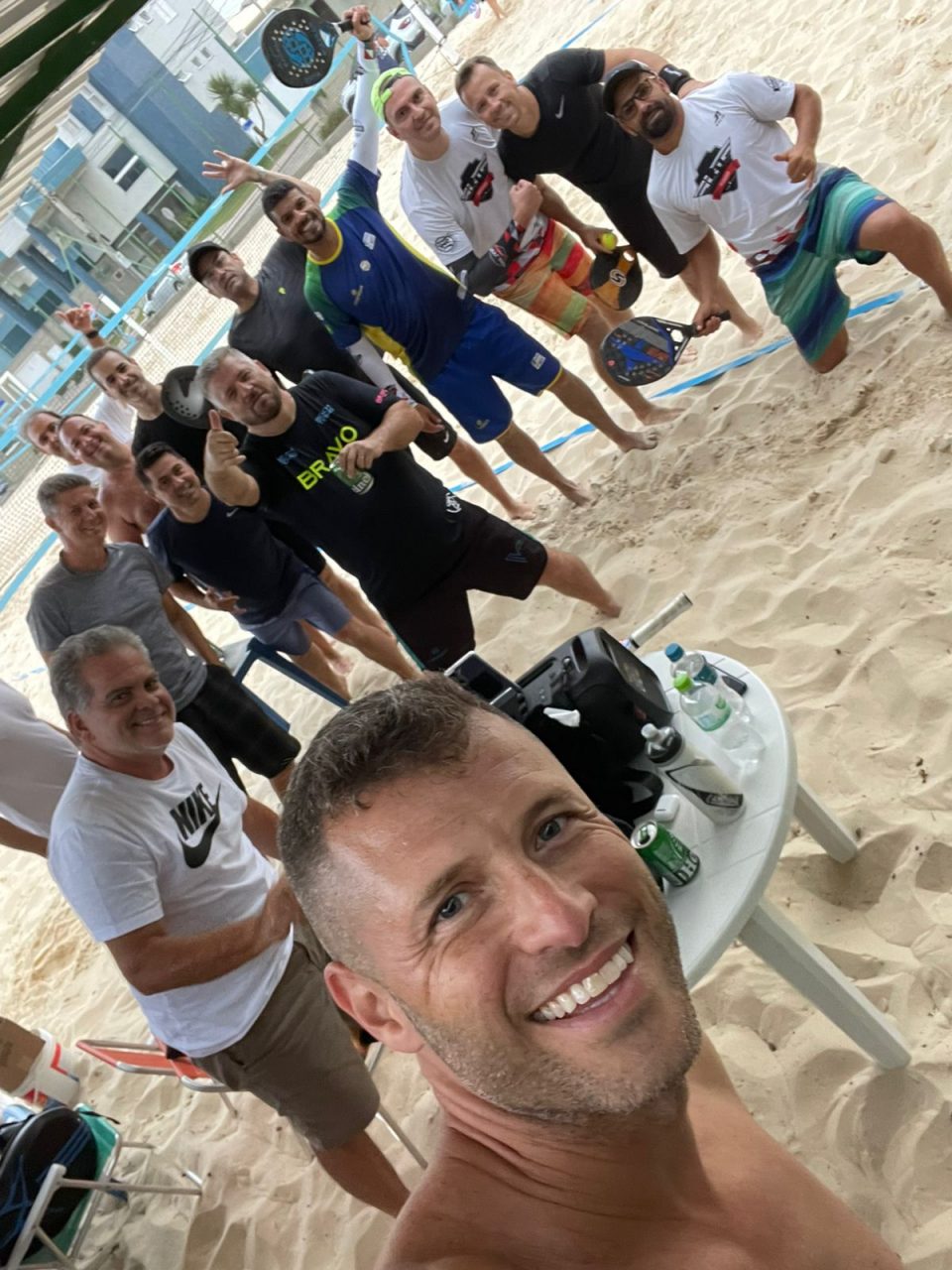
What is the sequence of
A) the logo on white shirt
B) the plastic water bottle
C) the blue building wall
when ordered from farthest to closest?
the blue building wall, the logo on white shirt, the plastic water bottle

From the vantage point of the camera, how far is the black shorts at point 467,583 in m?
3.33

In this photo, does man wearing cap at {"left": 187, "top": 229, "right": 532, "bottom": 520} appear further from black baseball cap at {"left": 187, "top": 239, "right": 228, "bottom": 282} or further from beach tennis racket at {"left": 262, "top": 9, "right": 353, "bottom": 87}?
beach tennis racket at {"left": 262, "top": 9, "right": 353, "bottom": 87}

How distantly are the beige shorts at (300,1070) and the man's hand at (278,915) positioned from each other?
11 centimetres

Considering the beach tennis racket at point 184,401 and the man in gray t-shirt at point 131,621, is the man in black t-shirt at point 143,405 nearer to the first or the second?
the beach tennis racket at point 184,401

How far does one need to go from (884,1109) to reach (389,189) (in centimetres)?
1056

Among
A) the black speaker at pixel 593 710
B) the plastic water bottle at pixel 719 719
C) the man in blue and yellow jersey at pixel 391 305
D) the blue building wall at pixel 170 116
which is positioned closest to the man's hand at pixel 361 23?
the man in blue and yellow jersey at pixel 391 305

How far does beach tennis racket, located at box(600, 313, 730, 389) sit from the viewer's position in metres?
3.79

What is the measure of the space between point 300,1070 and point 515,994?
1.35 meters

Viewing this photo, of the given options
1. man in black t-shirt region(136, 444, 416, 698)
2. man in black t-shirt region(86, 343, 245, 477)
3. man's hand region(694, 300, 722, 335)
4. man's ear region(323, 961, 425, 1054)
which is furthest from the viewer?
man in black t-shirt region(86, 343, 245, 477)

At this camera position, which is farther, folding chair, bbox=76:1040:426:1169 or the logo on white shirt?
the logo on white shirt

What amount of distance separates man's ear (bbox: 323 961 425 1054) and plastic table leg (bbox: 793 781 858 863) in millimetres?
1262

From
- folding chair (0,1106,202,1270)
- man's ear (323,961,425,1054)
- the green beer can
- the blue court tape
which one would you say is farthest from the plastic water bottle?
the blue court tape

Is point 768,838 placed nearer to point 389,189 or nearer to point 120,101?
point 389,189

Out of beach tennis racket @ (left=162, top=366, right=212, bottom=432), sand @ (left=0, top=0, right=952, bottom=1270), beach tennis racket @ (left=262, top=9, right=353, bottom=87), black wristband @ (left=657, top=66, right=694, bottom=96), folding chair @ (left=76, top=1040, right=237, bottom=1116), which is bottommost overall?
sand @ (left=0, top=0, right=952, bottom=1270)
